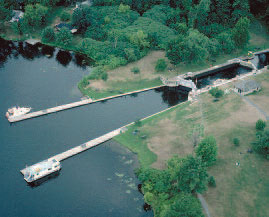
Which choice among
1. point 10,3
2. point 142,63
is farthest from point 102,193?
point 10,3

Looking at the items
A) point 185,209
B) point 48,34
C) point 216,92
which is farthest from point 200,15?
point 185,209

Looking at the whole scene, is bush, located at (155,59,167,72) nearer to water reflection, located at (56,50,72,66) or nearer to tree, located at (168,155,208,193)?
water reflection, located at (56,50,72,66)

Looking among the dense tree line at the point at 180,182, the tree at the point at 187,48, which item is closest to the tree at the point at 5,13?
the tree at the point at 187,48

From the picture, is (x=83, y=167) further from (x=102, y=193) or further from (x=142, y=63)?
(x=142, y=63)

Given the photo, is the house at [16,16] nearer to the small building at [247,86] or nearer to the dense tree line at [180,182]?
the small building at [247,86]

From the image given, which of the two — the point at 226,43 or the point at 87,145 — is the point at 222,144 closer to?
the point at 87,145

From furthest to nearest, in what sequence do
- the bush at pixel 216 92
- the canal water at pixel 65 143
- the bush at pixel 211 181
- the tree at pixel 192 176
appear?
the bush at pixel 216 92 → the bush at pixel 211 181 → the canal water at pixel 65 143 → the tree at pixel 192 176

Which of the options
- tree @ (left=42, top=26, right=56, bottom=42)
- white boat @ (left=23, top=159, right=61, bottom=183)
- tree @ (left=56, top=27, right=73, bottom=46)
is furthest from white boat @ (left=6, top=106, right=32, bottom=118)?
tree @ (left=42, top=26, right=56, bottom=42)
